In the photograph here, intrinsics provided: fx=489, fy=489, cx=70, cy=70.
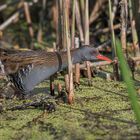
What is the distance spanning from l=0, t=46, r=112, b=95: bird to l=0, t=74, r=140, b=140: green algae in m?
0.19

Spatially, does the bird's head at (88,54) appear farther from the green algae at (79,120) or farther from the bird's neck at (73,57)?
the green algae at (79,120)

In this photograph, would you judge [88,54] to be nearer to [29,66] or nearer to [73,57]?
[73,57]

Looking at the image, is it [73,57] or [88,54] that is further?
[88,54]

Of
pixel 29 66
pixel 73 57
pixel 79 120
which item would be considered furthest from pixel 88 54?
pixel 79 120

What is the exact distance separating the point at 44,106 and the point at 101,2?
3.09 meters

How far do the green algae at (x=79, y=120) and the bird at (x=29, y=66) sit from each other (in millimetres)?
194

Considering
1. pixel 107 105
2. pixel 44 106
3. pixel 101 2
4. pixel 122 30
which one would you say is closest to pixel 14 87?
pixel 44 106

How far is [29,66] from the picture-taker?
152 inches

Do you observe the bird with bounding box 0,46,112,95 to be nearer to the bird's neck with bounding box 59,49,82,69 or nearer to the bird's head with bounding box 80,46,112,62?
the bird's neck with bounding box 59,49,82,69

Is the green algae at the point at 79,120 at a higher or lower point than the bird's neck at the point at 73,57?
lower

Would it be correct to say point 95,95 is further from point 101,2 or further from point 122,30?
point 101,2

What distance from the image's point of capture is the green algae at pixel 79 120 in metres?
3.06

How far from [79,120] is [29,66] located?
2.47 ft

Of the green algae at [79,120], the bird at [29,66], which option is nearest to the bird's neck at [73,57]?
the bird at [29,66]
